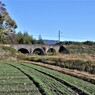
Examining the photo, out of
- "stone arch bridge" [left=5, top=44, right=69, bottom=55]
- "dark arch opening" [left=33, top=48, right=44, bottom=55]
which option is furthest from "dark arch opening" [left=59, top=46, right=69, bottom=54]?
"dark arch opening" [left=33, top=48, right=44, bottom=55]

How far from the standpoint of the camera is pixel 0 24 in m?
58.6

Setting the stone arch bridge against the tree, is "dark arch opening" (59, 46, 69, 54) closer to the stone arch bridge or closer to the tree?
the stone arch bridge

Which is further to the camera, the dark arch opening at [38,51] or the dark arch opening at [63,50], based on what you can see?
the dark arch opening at [38,51]

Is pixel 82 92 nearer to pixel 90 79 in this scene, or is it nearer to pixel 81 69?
pixel 90 79

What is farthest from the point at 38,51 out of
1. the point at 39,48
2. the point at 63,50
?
the point at 63,50

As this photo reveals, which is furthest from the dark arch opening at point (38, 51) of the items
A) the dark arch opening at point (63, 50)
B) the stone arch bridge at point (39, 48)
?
the dark arch opening at point (63, 50)

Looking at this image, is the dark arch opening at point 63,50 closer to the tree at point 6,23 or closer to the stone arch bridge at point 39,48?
the stone arch bridge at point 39,48

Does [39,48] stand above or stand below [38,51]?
above

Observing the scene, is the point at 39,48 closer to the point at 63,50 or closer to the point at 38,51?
the point at 38,51

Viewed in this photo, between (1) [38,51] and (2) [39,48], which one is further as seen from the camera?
(1) [38,51]

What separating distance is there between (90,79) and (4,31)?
4491cm

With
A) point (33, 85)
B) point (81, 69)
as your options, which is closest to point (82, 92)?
point (33, 85)

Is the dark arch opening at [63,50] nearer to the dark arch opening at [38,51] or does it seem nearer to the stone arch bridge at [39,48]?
the stone arch bridge at [39,48]

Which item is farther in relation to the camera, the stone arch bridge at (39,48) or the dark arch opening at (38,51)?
the dark arch opening at (38,51)
